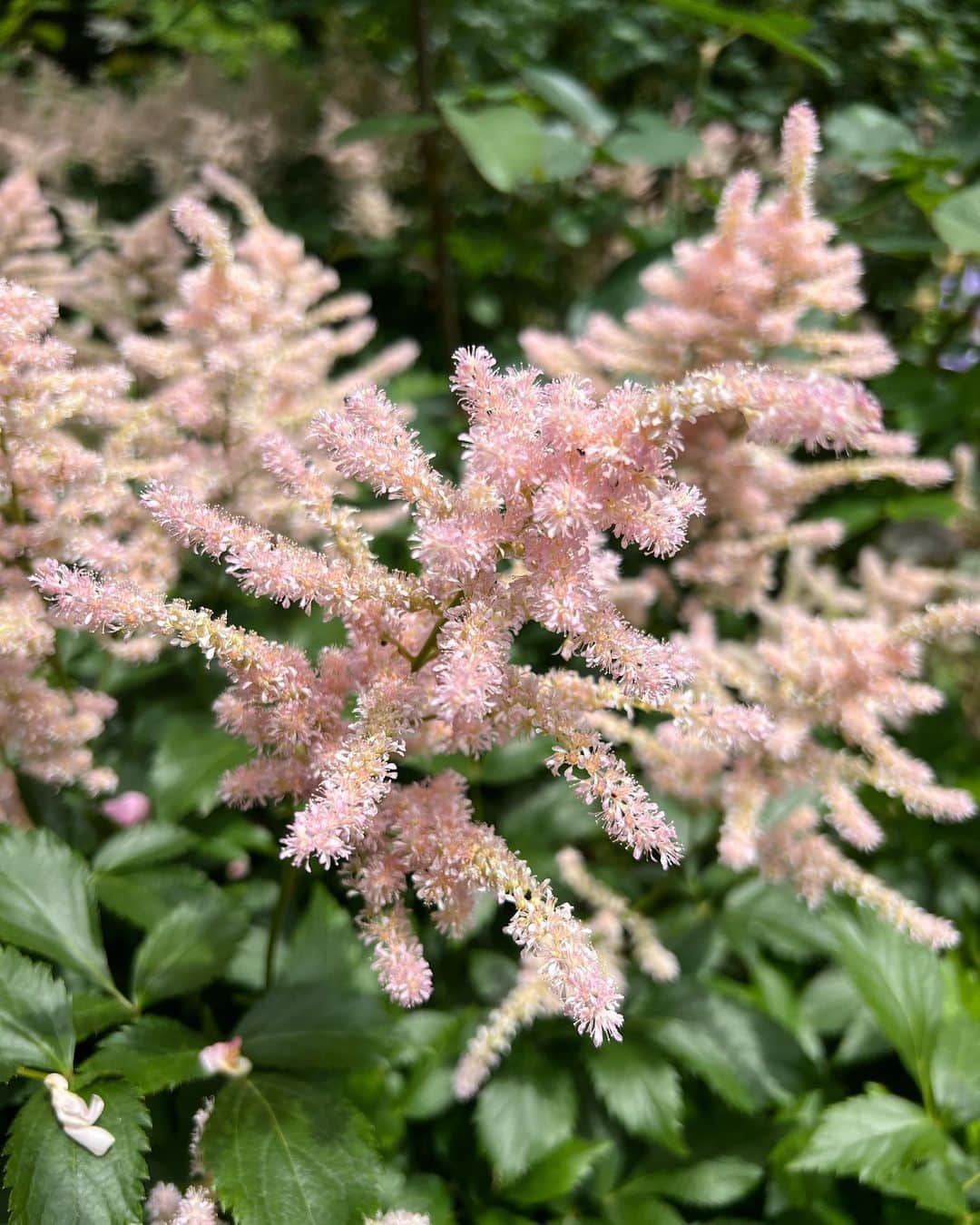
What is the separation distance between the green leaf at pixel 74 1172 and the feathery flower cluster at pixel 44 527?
374mm

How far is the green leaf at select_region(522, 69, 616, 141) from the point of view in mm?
1686

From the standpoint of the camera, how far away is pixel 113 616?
2.30ft

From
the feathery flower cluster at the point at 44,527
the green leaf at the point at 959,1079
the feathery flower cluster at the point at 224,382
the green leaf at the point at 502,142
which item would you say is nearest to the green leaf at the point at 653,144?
the green leaf at the point at 502,142

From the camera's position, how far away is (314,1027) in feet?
3.07

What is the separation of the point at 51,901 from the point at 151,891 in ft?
0.45

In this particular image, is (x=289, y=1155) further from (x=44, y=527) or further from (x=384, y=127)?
(x=384, y=127)

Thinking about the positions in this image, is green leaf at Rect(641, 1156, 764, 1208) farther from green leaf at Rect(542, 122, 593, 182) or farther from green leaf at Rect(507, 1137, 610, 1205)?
green leaf at Rect(542, 122, 593, 182)

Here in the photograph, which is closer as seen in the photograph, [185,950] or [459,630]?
[459,630]

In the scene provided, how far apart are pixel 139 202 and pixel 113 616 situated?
163 centimetres

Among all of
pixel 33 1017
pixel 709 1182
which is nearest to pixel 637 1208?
pixel 709 1182

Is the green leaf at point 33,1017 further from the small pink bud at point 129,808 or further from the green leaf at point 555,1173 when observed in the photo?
the green leaf at point 555,1173

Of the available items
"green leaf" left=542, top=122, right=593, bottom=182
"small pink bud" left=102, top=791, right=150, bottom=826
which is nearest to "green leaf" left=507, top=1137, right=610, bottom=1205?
"small pink bud" left=102, top=791, right=150, bottom=826

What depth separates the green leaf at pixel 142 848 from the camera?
1.07 meters

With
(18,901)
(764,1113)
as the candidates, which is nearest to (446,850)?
(18,901)
